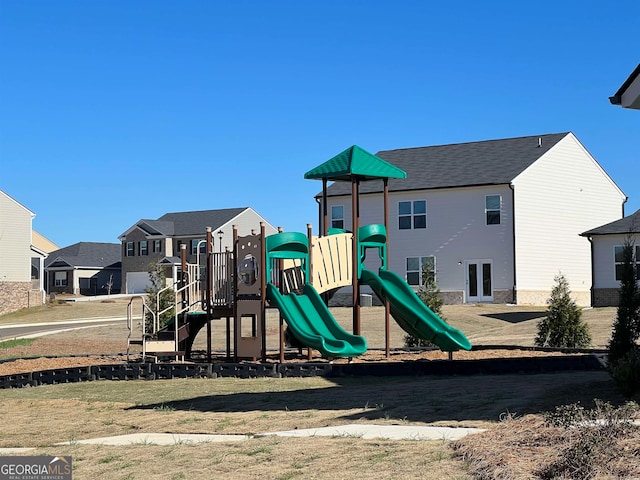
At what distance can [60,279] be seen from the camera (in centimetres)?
9062

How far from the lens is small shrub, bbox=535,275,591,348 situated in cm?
2216

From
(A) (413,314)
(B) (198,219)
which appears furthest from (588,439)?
(B) (198,219)

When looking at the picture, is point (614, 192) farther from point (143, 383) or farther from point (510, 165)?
point (143, 383)

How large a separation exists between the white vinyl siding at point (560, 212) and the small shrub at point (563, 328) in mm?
19561

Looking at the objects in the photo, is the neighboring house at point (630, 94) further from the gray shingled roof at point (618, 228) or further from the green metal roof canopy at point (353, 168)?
the gray shingled roof at point (618, 228)

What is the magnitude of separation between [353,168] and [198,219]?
61.2 metres

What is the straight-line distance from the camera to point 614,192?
1924 inches

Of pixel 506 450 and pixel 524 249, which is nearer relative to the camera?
pixel 506 450

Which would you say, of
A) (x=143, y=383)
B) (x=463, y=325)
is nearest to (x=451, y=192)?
(x=463, y=325)

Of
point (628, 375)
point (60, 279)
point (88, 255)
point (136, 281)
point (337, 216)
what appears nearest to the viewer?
Answer: point (628, 375)

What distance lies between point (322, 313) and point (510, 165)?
26406 millimetres

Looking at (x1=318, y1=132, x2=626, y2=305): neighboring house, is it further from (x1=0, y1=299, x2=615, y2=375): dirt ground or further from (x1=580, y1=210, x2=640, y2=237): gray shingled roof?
(x1=580, y1=210, x2=640, y2=237): gray shingled roof

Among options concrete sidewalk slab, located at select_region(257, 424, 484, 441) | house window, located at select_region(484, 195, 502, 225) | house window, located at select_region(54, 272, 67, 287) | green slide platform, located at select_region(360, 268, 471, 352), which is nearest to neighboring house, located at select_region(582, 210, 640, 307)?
house window, located at select_region(484, 195, 502, 225)

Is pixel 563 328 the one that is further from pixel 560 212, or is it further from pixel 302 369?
pixel 560 212
